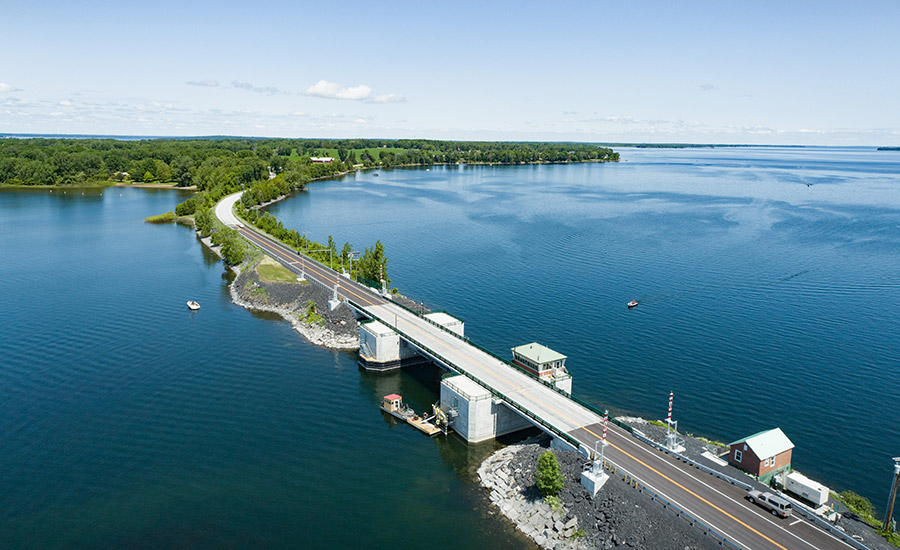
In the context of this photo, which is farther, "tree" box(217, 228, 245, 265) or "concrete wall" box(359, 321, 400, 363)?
"tree" box(217, 228, 245, 265)

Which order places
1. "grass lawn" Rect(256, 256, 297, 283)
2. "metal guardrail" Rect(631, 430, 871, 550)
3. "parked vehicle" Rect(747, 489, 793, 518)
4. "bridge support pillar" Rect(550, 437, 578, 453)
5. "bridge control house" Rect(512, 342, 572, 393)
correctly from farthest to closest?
"grass lawn" Rect(256, 256, 297, 283) → "bridge control house" Rect(512, 342, 572, 393) → "bridge support pillar" Rect(550, 437, 578, 453) → "parked vehicle" Rect(747, 489, 793, 518) → "metal guardrail" Rect(631, 430, 871, 550)

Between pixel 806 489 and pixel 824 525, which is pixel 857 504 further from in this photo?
pixel 824 525

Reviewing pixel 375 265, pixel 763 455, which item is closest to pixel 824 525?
pixel 763 455

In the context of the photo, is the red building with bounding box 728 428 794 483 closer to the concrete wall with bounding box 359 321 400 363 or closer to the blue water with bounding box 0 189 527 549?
the blue water with bounding box 0 189 527 549

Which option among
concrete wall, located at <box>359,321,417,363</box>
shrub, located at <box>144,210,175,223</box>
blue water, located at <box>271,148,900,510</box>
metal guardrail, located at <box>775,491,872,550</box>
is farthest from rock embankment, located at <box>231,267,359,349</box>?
shrub, located at <box>144,210,175,223</box>

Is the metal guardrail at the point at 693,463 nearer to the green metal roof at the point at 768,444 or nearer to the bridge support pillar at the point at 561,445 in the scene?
the green metal roof at the point at 768,444
